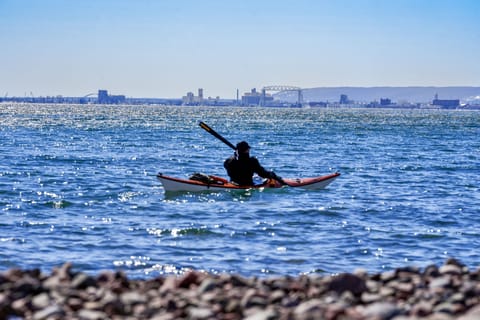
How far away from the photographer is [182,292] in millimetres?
7430

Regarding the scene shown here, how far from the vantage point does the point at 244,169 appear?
763 inches

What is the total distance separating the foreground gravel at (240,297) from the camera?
257 inches

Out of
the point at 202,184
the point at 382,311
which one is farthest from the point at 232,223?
the point at 382,311

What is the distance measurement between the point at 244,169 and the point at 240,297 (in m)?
12.3

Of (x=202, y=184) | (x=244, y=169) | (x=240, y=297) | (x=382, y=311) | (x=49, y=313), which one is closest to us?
(x=382, y=311)

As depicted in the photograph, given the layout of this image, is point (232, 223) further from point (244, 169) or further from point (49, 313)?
point (49, 313)

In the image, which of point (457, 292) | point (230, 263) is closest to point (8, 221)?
point (230, 263)

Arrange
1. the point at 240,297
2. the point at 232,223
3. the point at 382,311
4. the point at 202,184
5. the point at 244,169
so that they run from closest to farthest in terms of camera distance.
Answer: the point at 382,311
the point at 240,297
the point at 232,223
the point at 244,169
the point at 202,184

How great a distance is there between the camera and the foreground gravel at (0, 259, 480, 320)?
6.53 m

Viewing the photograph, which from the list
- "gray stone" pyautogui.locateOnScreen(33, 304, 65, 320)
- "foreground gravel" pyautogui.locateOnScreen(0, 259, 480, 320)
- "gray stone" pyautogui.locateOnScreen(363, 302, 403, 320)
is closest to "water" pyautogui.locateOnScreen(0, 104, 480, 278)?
"foreground gravel" pyautogui.locateOnScreen(0, 259, 480, 320)

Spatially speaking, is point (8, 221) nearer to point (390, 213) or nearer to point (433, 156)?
point (390, 213)

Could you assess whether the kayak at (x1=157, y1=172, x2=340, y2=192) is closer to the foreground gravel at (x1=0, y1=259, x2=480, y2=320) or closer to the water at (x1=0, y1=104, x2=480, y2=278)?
the water at (x1=0, y1=104, x2=480, y2=278)

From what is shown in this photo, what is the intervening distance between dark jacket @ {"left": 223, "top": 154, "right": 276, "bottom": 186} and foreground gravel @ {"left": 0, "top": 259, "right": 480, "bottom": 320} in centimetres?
1107

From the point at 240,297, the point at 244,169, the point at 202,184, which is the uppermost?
the point at 240,297
